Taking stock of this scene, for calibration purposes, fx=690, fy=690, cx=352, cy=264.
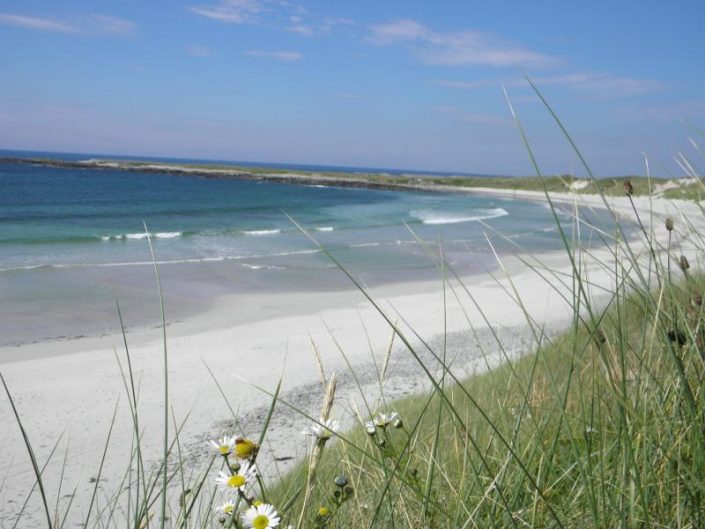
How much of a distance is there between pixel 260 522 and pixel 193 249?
63.2ft

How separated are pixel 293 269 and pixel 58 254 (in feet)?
21.6

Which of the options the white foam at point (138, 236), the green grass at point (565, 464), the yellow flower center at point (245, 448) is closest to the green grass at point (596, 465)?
the green grass at point (565, 464)

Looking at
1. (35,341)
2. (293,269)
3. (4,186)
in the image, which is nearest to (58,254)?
(293,269)

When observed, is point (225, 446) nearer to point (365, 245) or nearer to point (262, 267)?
point (262, 267)

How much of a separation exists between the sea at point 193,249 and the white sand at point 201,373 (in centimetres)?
102

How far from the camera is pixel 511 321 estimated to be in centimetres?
1063

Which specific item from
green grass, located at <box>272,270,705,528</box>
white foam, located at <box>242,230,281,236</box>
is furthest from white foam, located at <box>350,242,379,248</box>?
green grass, located at <box>272,270,705,528</box>

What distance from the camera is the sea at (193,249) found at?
11102 millimetres

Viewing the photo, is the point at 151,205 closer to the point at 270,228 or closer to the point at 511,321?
the point at 270,228

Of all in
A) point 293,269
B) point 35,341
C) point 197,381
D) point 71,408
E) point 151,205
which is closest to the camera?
point 71,408

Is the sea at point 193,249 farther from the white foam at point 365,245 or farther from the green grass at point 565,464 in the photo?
the green grass at point 565,464

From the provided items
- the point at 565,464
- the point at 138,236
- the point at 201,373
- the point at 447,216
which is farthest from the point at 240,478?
the point at 447,216

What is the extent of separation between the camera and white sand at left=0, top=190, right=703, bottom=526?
533 cm

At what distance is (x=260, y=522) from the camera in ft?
3.38
